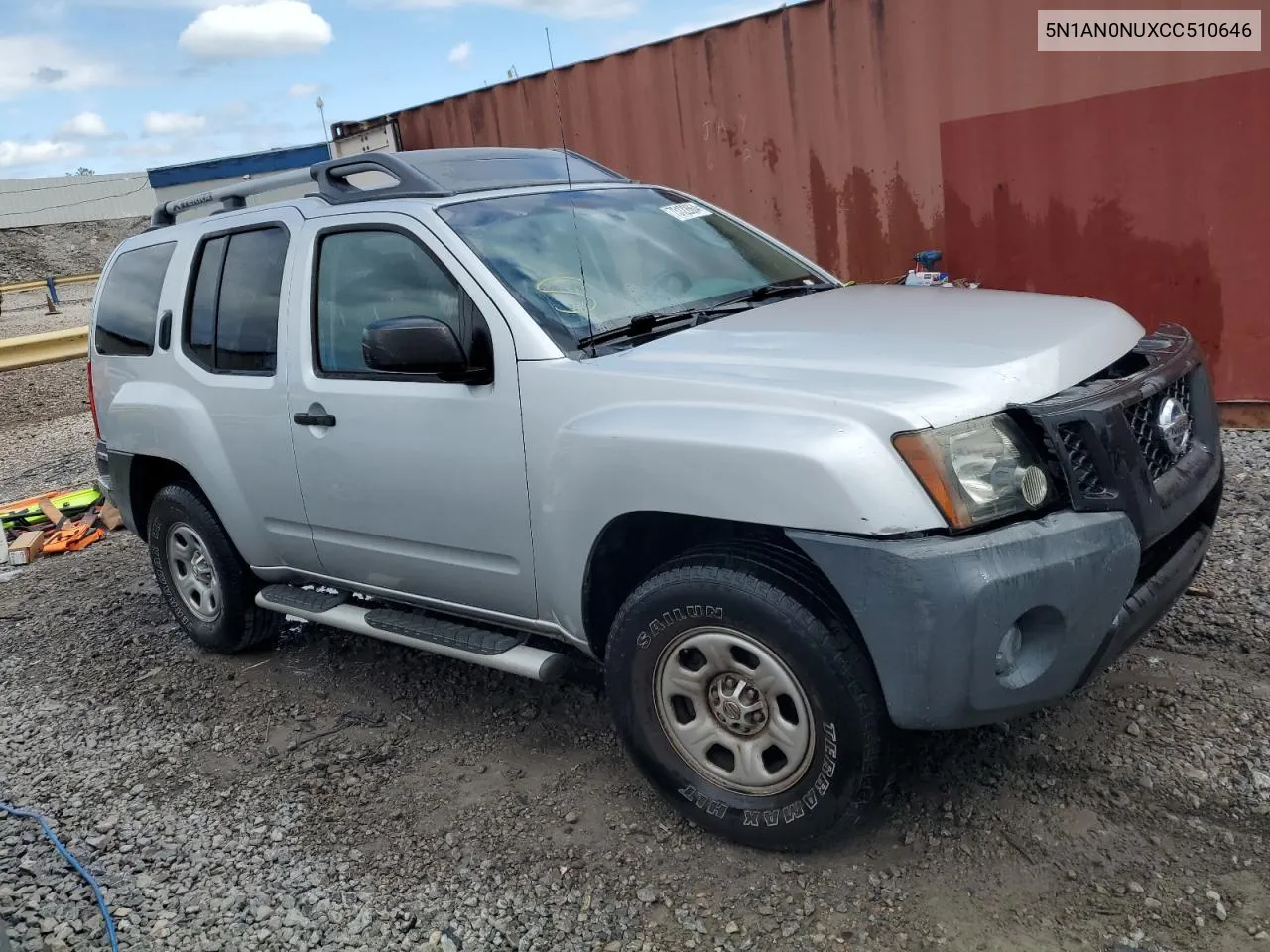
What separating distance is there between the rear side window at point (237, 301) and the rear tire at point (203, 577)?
70cm

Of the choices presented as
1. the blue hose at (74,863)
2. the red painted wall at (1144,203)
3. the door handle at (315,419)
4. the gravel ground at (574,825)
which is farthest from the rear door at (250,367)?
the red painted wall at (1144,203)

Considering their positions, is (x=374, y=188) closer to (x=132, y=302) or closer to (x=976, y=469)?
(x=132, y=302)

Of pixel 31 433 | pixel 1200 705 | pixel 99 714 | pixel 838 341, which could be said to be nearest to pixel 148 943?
pixel 99 714

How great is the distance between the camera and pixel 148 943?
8.89ft

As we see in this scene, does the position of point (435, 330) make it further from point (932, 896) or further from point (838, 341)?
point (932, 896)

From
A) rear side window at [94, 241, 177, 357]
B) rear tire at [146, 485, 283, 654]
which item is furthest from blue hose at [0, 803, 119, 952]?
rear side window at [94, 241, 177, 357]

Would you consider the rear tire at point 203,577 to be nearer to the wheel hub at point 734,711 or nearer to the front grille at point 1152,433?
the wheel hub at point 734,711

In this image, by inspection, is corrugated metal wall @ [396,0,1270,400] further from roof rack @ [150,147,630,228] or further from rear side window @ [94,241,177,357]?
rear side window @ [94,241,177,357]

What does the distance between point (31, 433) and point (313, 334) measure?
8683 millimetres

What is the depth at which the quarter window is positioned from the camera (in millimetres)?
3289

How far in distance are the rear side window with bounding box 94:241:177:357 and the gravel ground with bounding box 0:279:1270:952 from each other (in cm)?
154

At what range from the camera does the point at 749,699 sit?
2.67 metres

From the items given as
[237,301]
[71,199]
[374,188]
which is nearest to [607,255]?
[374,188]

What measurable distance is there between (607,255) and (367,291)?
0.84 m
